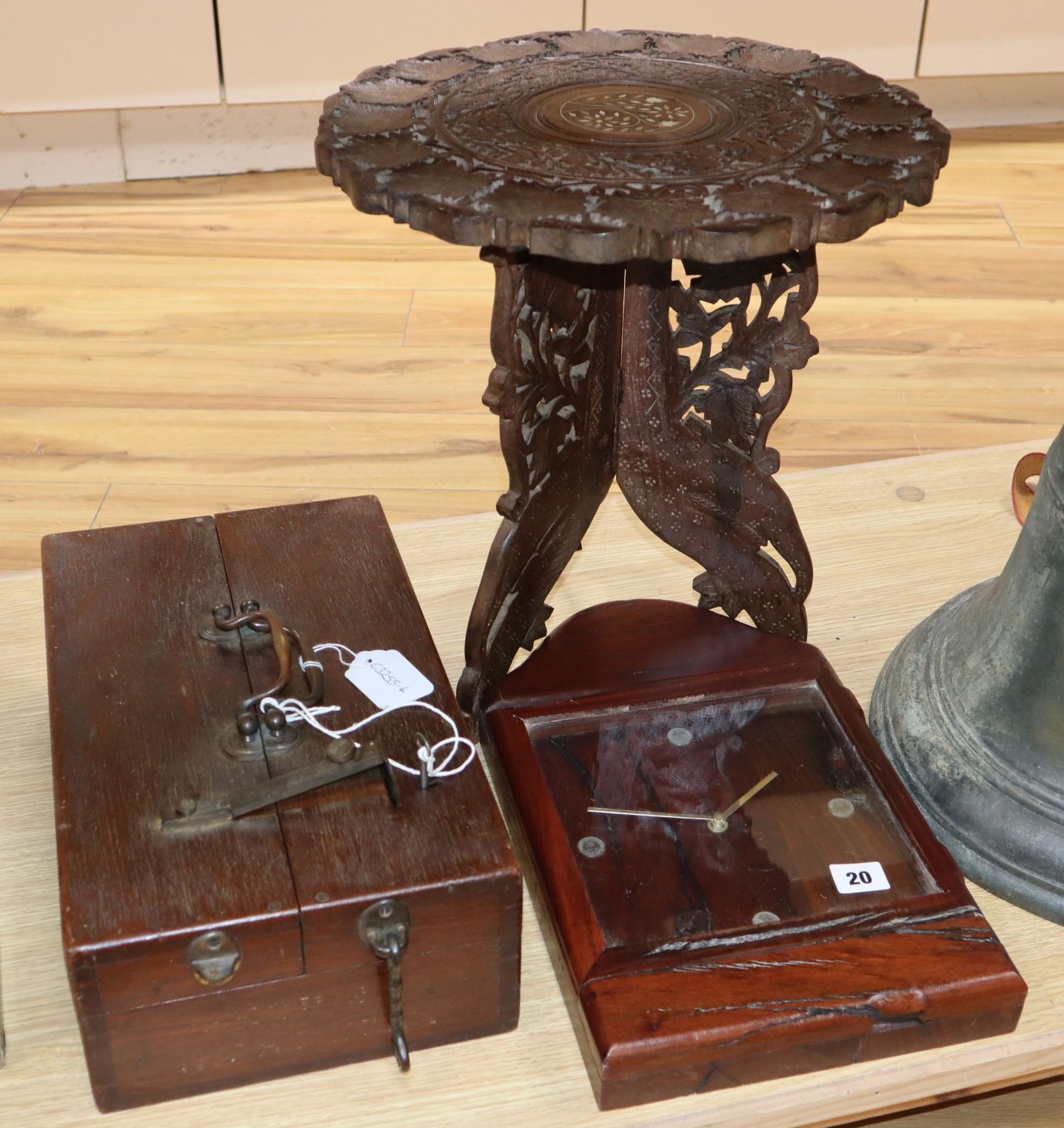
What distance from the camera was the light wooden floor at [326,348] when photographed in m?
2.04

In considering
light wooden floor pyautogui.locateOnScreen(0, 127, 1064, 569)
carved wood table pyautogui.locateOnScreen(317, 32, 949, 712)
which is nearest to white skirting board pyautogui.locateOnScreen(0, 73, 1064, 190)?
light wooden floor pyautogui.locateOnScreen(0, 127, 1064, 569)

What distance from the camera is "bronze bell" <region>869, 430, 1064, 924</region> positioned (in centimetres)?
115

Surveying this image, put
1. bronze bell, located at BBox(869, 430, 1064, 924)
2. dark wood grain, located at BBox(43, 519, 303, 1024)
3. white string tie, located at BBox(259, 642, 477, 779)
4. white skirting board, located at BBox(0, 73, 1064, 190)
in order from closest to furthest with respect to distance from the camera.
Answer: dark wood grain, located at BBox(43, 519, 303, 1024) → white string tie, located at BBox(259, 642, 477, 779) → bronze bell, located at BBox(869, 430, 1064, 924) → white skirting board, located at BBox(0, 73, 1064, 190)

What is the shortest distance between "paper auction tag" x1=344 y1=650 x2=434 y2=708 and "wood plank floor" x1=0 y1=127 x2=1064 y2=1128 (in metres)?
0.82

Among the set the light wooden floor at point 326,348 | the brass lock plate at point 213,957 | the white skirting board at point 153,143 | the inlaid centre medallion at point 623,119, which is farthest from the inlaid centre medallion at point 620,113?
the white skirting board at point 153,143

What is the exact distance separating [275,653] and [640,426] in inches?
15.2

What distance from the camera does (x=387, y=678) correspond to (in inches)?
44.5

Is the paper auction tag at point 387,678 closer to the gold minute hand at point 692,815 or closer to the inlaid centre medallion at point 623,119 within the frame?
the gold minute hand at point 692,815

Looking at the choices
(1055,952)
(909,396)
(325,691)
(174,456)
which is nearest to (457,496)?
(174,456)

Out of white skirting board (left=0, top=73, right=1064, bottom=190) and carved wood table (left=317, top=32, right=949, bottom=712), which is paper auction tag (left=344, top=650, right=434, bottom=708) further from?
white skirting board (left=0, top=73, right=1064, bottom=190)

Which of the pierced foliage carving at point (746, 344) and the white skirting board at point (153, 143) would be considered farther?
the white skirting board at point (153, 143)

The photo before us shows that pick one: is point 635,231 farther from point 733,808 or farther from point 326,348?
point 326,348

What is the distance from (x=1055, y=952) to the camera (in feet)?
3.76

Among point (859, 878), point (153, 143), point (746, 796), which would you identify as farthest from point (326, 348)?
point (859, 878)
